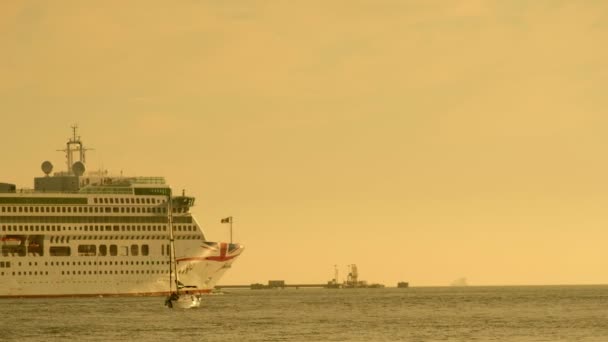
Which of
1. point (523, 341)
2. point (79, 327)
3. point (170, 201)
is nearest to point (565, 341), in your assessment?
point (523, 341)

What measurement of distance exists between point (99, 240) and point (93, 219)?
2.82 meters

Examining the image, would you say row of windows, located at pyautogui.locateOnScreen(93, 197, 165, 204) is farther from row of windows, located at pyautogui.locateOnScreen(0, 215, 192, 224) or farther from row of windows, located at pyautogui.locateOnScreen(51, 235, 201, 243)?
row of windows, located at pyautogui.locateOnScreen(51, 235, 201, 243)

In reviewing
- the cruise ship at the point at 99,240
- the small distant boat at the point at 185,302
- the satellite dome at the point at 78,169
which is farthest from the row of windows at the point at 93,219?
the small distant boat at the point at 185,302

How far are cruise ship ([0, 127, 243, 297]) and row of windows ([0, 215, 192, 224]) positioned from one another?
0.11m

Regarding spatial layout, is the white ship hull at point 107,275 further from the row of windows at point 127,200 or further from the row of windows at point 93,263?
the row of windows at point 127,200

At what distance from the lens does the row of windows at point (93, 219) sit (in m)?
160

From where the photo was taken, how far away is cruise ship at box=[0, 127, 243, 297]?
157750mm

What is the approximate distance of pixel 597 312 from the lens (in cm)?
14538

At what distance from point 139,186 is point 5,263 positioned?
62.9 feet

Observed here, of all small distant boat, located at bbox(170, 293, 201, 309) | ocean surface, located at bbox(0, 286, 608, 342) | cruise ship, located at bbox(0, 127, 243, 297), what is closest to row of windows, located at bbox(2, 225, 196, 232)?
cruise ship, located at bbox(0, 127, 243, 297)

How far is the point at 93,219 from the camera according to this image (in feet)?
538

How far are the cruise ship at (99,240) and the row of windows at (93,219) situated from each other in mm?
110

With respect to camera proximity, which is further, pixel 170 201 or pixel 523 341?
pixel 170 201

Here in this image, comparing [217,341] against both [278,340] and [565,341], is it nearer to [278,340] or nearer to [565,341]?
[278,340]
